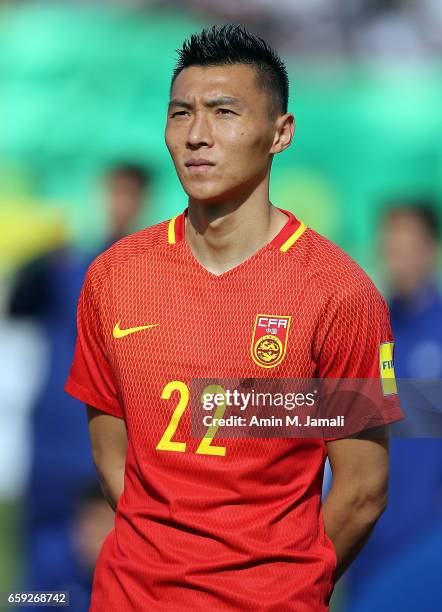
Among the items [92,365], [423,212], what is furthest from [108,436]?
[423,212]

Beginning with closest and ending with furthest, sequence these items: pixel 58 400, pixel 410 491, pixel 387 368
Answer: pixel 387 368 < pixel 410 491 < pixel 58 400

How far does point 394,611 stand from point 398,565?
7.8 inches

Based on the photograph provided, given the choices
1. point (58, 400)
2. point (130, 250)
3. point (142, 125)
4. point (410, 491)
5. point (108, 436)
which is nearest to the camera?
point (130, 250)

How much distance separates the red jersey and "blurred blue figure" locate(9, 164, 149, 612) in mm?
2177


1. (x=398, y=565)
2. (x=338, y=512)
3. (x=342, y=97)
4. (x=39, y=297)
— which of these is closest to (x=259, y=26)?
(x=342, y=97)

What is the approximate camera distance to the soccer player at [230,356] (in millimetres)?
2463

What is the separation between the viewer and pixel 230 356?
2.56 metres

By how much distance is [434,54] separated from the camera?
519 centimetres

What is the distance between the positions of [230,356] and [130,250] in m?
0.42

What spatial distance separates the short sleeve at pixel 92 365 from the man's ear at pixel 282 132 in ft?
1.82

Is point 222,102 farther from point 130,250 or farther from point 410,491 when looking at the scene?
point 410,491

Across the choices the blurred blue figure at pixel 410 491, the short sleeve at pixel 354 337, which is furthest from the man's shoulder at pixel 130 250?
the blurred blue figure at pixel 410 491

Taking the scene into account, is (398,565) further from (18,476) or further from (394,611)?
(18,476)

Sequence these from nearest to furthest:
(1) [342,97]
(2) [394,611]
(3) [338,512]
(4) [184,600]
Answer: (4) [184,600] → (3) [338,512] → (2) [394,611] → (1) [342,97]
